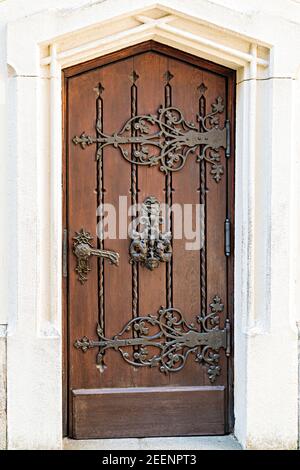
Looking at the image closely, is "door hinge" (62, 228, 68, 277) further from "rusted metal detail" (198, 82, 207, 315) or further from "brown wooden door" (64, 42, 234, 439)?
"rusted metal detail" (198, 82, 207, 315)

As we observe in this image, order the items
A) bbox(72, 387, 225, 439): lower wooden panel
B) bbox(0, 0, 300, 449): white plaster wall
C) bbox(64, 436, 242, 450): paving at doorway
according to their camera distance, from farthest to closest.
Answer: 1. bbox(72, 387, 225, 439): lower wooden panel
2. bbox(64, 436, 242, 450): paving at doorway
3. bbox(0, 0, 300, 449): white plaster wall

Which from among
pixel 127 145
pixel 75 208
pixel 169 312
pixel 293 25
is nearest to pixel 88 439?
pixel 169 312

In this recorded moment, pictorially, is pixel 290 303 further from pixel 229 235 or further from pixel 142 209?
pixel 142 209

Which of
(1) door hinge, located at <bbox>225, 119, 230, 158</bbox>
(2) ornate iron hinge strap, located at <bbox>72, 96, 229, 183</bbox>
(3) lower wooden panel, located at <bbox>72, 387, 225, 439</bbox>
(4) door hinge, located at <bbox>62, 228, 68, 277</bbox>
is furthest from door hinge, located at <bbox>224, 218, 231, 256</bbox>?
(4) door hinge, located at <bbox>62, 228, 68, 277</bbox>

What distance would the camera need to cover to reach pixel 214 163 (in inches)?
178

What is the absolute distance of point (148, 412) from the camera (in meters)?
4.55

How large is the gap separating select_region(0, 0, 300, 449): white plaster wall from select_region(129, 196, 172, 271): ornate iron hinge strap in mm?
559

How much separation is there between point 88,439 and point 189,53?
277 cm

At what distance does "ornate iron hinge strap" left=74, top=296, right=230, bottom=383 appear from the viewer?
4.51m

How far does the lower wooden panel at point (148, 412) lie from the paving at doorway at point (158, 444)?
0.14 ft

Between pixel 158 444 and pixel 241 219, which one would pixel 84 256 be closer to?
pixel 241 219

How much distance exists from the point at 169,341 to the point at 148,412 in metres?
0.52

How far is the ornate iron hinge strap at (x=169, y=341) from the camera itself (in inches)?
177

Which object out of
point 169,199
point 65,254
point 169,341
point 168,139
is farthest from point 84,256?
point 168,139
